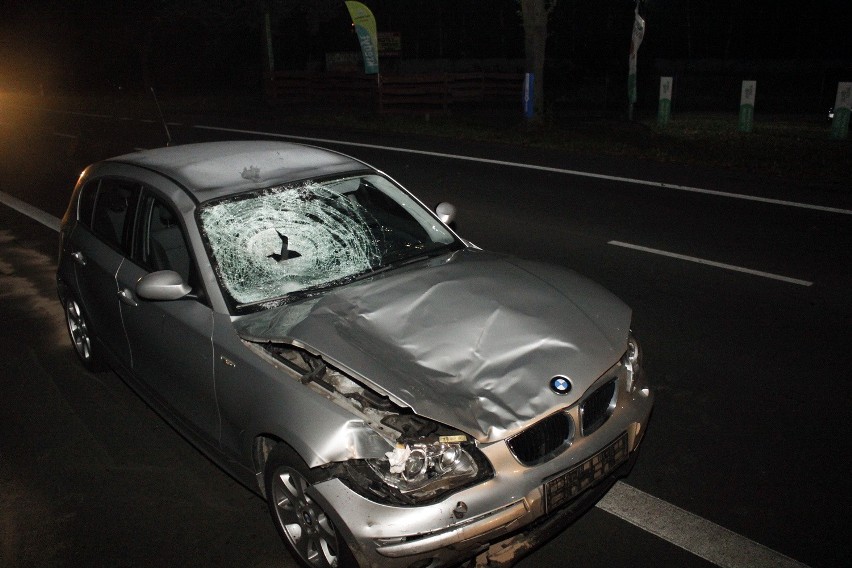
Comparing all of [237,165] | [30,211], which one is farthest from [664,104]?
[237,165]

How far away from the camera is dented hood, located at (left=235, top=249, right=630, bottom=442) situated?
3.12 m

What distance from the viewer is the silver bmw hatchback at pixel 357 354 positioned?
2.99 meters

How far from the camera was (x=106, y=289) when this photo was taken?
4727 mm

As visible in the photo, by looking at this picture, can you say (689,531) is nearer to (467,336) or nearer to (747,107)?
(467,336)

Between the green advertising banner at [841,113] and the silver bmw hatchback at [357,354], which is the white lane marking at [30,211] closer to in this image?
the silver bmw hatchback at [357,354]

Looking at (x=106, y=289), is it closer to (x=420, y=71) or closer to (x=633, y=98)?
(x=633, y=98)

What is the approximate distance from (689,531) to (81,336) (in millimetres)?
4429

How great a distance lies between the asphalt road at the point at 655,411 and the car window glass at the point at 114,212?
1.16 meters

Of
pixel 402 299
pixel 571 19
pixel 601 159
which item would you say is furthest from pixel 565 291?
pixel 571 19

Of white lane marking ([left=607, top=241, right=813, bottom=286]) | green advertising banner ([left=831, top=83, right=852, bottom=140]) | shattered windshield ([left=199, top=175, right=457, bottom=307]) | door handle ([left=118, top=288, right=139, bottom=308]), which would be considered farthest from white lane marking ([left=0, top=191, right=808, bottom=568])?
green advertising banner ([left=831, top=83, right=852, bottom=140])

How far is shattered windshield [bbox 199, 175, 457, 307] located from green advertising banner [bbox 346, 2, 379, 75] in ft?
60.6

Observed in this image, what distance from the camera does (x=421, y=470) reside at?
300cm

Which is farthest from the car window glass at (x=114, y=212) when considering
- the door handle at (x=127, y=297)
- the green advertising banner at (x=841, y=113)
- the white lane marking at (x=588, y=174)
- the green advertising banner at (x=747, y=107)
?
the green advertising banner at (x=747, y=107)

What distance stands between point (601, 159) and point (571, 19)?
21496mm
